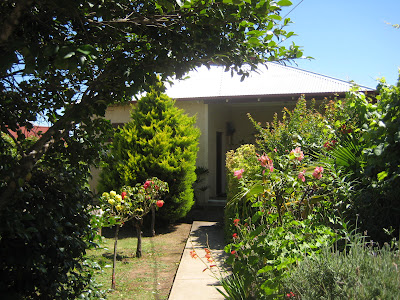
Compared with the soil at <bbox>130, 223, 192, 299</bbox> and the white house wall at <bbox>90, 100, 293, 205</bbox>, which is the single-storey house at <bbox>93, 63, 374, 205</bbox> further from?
the soil at <bbox>130, 223, 192, 299</bbox>

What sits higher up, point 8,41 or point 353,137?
point 8,41

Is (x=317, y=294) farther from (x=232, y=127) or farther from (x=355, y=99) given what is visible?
(x=232, y=127)

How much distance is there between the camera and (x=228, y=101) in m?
12.3

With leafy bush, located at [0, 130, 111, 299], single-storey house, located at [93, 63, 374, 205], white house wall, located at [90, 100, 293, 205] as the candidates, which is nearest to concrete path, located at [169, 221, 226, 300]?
leafy bush, located at [0, 130, 111, 299]

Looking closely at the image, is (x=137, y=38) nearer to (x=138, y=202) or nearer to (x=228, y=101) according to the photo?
(x=138, y=202)

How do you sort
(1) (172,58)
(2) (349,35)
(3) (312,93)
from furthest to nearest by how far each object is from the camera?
(3) (312,93) → (2) (349,35) → (1) (172,58)

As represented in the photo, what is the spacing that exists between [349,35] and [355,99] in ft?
17.4

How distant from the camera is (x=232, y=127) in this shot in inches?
620

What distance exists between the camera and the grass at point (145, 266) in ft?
18.5

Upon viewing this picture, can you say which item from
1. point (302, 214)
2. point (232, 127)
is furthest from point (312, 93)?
point (302, 214)

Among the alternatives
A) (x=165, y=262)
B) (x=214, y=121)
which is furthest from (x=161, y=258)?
(x=214, y=121)

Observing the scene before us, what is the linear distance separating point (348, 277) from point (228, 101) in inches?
401

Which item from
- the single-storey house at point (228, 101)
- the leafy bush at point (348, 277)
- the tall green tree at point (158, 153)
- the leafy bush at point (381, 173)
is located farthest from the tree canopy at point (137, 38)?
the single-storey house at point (228, 101)

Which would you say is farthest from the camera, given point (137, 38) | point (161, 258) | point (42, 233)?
point (161, 258)
